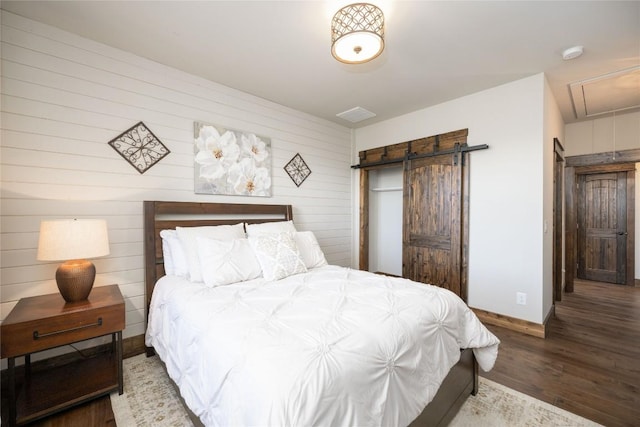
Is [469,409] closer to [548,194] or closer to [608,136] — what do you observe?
[548,194]

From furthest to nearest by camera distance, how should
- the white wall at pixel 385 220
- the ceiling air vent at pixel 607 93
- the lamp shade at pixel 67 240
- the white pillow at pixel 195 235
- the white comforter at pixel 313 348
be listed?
the white wall at pixel 385 220, the ceiling air vent at pixel 607 93, the white pillow at pixel 195 235, the lamp shade at pixel 67 240, the white comforter at pixel 313 348

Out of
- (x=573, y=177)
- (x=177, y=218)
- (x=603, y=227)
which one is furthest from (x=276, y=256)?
(x=603, y=227)

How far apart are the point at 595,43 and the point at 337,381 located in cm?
332

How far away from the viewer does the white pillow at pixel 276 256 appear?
2.33m

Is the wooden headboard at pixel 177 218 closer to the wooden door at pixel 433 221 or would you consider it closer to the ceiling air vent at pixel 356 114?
the ceiling air vent at pixel 356 114

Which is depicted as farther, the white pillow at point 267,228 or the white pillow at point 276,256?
the white pillow at point 267,228

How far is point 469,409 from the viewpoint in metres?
1.77

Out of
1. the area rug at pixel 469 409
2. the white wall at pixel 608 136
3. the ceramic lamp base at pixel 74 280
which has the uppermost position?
the white wall at pixel 608 136

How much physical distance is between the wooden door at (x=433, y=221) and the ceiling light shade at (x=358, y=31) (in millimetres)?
2057

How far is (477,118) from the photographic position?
3.29 metres

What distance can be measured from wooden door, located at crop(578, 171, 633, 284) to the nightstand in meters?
7.03

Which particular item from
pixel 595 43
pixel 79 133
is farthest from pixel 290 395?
pixel 595 43

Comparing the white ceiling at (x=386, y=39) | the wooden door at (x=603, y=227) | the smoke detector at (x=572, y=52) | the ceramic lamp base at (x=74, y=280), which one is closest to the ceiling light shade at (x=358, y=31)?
the white ceiling at (x=386, y=39)

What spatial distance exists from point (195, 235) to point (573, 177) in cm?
576
